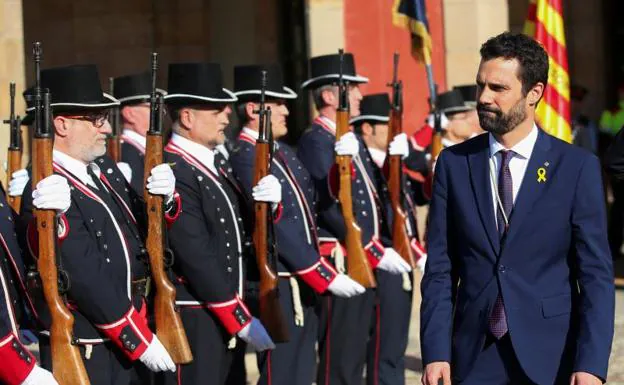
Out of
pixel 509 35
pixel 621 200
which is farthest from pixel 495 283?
pixel 621 200

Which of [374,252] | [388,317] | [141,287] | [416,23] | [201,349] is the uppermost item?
[416,23]

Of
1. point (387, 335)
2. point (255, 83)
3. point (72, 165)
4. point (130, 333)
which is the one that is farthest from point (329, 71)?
point (130, 333)

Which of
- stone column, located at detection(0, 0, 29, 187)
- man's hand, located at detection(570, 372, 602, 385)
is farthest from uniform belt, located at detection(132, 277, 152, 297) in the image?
stone column, located at detection(0, 0, 29, 187)

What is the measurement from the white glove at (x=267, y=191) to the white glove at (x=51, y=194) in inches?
65.6

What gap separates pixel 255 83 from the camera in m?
8.34

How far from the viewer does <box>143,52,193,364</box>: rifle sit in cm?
659

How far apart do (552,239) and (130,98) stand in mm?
3700

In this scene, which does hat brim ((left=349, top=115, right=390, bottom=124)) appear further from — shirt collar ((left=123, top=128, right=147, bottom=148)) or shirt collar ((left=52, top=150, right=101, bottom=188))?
shirt collar ((left=52, top=150, right=101, bottom=188))

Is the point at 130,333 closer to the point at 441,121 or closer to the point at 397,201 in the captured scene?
the point at 397,201

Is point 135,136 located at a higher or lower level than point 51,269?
higher

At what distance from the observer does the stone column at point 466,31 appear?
13.4 meters

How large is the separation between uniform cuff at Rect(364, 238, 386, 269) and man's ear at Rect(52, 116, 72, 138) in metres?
2.95

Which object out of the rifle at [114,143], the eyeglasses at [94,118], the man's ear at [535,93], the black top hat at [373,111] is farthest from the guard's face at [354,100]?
the man's ear at [535,93]

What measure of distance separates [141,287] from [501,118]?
1954 millimetres
